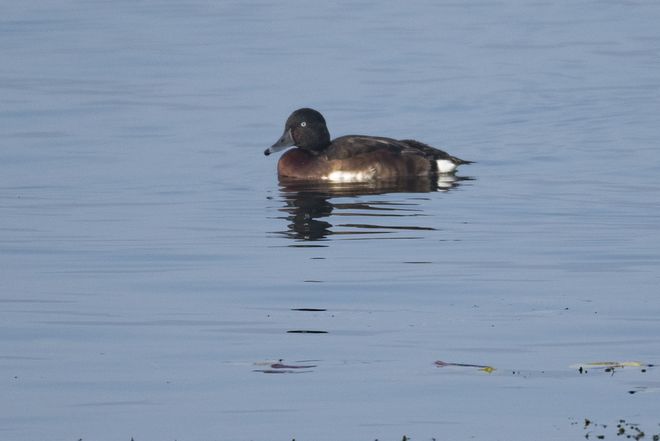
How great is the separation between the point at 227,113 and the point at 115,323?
13.5m

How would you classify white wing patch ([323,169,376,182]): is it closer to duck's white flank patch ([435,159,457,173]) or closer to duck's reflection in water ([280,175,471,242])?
duck's reflection in water ([280,175,471,242])

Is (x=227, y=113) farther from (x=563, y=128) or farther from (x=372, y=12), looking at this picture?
(x=372, y=12)

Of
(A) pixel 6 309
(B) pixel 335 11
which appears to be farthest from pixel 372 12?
(A) pixel 6 309

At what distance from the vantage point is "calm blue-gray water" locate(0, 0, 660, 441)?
818 centimetres

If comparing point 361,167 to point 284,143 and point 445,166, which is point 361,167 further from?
point 284,143

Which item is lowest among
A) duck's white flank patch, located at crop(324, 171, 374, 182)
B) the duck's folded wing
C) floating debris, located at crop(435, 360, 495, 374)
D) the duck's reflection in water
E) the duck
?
floating debris, located at crop(435, 360, 495, 374)

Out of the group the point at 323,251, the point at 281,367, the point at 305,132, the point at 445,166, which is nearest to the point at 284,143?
the point at 305,132

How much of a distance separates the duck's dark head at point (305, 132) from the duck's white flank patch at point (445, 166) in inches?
64.4

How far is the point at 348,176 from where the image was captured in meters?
18.6

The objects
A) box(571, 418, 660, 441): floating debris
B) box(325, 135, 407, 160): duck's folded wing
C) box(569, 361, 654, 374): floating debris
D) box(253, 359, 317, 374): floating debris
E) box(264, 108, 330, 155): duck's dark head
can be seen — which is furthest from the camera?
box(264, 108, 330, 155): duck's dark head

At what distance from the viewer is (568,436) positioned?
7.39 m

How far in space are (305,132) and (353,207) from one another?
139 inches

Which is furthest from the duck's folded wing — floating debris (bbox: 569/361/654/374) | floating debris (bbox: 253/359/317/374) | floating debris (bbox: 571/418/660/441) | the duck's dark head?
floating debris (bbox: 571/418/660/441)

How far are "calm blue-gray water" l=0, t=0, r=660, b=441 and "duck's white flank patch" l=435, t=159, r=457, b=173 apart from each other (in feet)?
1.12
